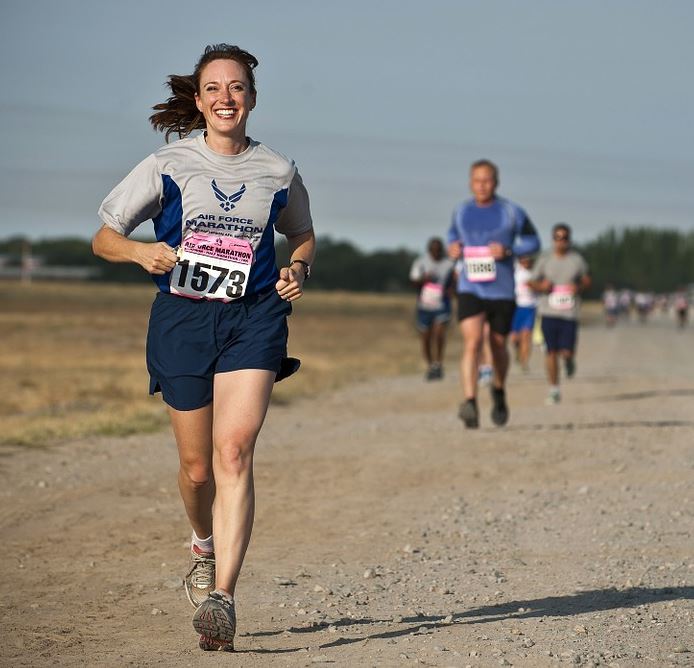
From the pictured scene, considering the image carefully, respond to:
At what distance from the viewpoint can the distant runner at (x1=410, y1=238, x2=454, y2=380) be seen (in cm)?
2025

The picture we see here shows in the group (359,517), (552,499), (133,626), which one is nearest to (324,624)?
(133,626)

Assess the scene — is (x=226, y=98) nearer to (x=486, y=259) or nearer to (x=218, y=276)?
(x=218, y=276)

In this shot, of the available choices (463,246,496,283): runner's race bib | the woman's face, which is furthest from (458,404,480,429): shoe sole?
the woman's face

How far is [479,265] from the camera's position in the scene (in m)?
13.0

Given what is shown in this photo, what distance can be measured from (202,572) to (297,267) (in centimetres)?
129

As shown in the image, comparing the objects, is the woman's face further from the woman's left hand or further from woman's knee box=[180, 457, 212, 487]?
woman's knee box=[180, 457, 212, 487]

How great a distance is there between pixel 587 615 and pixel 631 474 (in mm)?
4832

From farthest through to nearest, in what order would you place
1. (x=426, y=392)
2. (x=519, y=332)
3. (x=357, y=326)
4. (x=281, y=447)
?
(x=357, y=326), (x=519, y=332), (x=426, y=392), (x=281, y=447)

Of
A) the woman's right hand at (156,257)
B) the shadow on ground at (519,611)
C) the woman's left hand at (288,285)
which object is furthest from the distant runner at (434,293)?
the woman's right hand at (156,257)

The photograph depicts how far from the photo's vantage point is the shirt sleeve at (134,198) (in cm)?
576

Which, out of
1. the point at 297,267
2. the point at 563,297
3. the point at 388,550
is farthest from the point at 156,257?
the point at 563,297

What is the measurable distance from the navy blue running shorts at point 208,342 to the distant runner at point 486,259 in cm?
715

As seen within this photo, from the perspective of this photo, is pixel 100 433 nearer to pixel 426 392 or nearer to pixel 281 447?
pixel 281 447

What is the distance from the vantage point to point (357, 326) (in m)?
57.3
